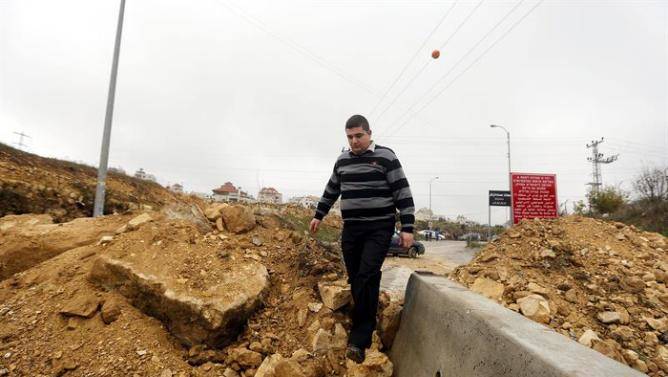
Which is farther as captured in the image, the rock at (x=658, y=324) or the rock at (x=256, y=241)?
the rock at (x=256, y=241)

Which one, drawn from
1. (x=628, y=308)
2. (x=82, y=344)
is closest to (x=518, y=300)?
(x=628, y=308)

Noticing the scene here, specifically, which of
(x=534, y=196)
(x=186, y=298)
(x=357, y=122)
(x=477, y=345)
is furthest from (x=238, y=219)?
(x=534, y=196)

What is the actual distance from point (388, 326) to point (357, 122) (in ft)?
5.98

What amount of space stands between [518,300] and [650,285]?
1.82 meters

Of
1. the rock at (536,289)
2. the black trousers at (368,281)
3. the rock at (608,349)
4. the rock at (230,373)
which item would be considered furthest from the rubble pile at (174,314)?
the rock at (536,289)

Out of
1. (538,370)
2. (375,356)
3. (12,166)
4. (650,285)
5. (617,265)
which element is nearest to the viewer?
(538,370)

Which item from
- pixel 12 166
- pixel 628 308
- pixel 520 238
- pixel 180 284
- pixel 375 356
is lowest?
pixel 375 356

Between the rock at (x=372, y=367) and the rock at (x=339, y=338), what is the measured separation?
6.2 inches

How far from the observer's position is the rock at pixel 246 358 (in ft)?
8.35

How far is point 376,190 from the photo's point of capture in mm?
2936

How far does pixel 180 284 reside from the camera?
282 cm

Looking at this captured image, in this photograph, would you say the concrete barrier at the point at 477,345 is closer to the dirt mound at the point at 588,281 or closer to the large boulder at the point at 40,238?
the dirt mound at the point at 588,281

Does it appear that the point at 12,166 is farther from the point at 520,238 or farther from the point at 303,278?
the point at 520,238

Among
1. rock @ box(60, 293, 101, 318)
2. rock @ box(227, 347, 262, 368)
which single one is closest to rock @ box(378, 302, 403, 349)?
rock @ box(227, 347, 262, 368)
